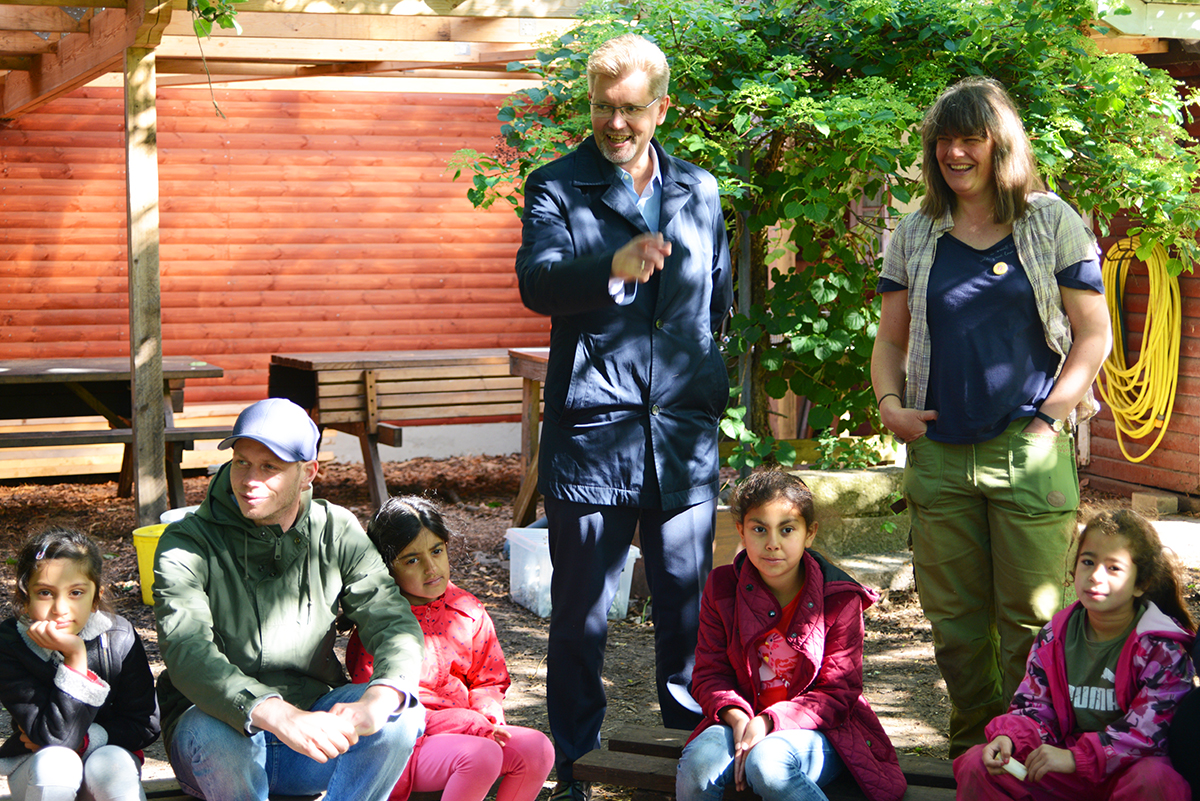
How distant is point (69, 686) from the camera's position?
2.27m

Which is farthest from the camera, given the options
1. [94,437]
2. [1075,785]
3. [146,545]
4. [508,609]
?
[94,437]

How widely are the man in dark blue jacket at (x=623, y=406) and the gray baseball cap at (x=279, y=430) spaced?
56cm

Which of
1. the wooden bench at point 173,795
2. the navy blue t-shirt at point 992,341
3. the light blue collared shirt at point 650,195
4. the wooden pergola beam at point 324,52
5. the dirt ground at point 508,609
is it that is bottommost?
the dirt ground at point 508,609

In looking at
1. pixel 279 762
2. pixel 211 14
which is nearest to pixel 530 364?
pixel 211 14

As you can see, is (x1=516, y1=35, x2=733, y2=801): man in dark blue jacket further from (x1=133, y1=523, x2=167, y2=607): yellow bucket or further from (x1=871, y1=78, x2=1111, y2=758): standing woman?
(x1=133, y1=523, x2=167, y2=607): yellow bucket

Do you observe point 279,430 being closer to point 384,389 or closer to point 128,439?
point 128,439

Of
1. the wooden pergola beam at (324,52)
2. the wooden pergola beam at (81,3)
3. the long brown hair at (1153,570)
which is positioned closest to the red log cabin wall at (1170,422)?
the wooden pergola beam at (324,52)

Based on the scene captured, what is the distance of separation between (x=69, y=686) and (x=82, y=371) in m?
4.94

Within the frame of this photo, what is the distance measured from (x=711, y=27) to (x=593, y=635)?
2.53 metres

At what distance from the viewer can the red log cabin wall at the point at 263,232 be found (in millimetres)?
8273

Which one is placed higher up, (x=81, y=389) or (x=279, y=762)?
(x=81, y=389)

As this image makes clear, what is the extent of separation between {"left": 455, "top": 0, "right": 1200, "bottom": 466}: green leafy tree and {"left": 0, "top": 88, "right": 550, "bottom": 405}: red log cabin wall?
4.61 metres

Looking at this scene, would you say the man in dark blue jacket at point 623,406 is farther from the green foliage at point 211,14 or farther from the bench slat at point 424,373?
the bench slat at point 424,373

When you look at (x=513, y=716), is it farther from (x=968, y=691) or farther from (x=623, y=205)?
(x=623, y=205)
